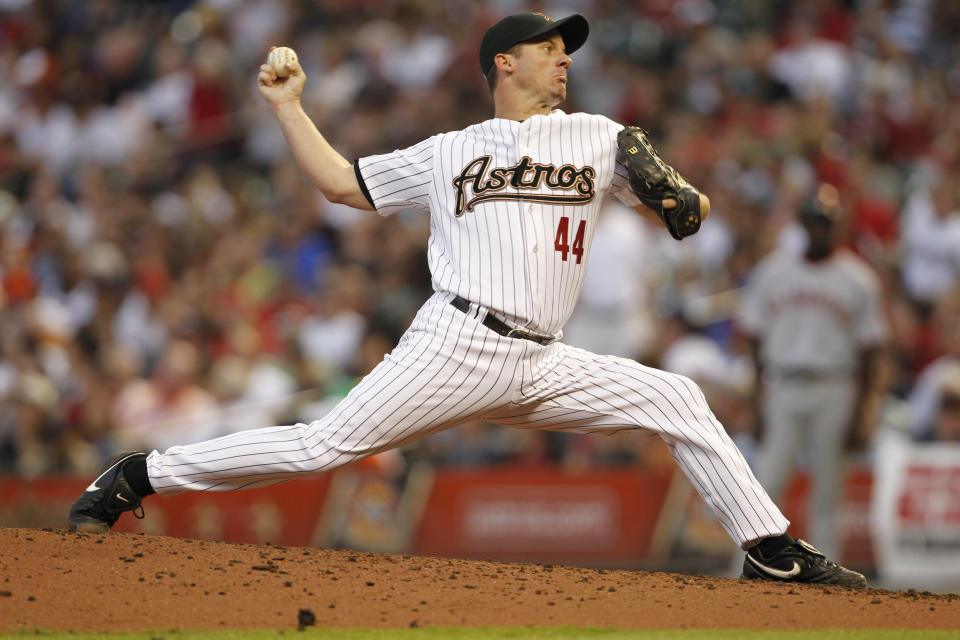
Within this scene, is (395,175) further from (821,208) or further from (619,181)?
(821,208)

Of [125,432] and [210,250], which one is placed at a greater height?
[210,250]

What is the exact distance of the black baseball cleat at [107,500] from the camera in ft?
15.5

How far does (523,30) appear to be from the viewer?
4.62m

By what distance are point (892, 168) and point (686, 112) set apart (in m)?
1.77

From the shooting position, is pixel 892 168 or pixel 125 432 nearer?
pixel 125 432

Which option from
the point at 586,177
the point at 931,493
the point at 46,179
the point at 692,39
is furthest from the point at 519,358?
the point at 46,179

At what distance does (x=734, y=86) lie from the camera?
37.5 feet

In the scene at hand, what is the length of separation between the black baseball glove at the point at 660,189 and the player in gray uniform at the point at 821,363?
3.35 metres

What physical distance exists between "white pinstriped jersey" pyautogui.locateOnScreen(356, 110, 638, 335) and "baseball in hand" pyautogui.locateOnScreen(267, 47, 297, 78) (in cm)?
43

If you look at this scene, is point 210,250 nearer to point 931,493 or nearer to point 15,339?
point 15,339

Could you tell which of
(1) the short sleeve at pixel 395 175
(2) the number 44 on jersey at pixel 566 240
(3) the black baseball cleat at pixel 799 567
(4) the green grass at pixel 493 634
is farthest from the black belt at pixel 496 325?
(3) the black baseball cleat at pixel 799 567

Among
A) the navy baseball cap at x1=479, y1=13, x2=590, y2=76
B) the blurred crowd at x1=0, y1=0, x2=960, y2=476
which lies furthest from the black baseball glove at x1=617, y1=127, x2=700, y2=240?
the blurred crowd at x1=0, y1=0, x2=960, y2=476

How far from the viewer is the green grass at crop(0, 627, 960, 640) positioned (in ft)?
12.5

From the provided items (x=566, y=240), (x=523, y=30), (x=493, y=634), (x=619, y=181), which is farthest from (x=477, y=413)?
(x=523, y=30)
